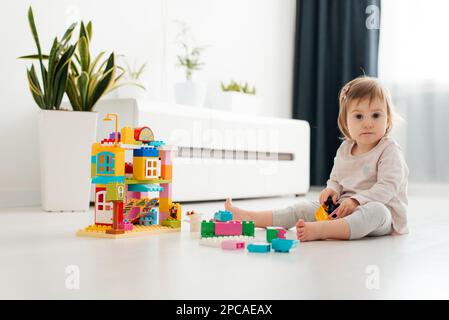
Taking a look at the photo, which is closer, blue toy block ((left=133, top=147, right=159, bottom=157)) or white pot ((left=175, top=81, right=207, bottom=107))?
blue toy block ((left=133, top=147, right=159, bottom=157))

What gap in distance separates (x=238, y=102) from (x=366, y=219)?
2.09 meters

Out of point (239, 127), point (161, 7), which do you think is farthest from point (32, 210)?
point (161, 7)

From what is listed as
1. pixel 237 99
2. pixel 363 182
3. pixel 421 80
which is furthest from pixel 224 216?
pixel 421 80

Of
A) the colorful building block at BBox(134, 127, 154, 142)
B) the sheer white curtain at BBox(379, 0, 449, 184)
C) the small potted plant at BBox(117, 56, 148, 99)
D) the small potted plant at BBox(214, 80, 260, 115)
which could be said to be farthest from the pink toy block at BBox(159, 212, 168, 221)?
the sheer white curtain at BBox(379, 0, 449, 184)

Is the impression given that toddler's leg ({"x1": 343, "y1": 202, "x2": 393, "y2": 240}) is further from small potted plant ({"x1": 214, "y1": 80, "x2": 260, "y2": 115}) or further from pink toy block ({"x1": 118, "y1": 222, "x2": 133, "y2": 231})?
small potted plant ({"x1": 214, "y1": 80, "x2": 260, "y2": 115})

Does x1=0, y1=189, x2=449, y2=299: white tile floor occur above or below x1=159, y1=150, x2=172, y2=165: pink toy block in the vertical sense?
below

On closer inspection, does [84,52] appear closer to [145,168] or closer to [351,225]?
[145,168]

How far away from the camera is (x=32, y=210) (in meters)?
2.43

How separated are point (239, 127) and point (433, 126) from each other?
1459 millimetres

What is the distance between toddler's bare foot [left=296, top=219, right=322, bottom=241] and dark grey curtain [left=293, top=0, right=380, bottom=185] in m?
2.78

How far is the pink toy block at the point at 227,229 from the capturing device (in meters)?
1.61

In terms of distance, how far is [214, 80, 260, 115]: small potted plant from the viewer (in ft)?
11.8

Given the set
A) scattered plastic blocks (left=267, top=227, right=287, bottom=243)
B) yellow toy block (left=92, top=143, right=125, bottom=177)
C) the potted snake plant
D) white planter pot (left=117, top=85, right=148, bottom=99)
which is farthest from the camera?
white planter pot (left=117, top=85, right=148, bottom=99)
